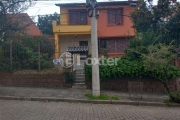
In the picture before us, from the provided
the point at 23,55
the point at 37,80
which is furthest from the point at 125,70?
the point at 23,55

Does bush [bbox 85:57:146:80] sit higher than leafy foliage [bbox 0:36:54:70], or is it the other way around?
leafy foliage [bbox 0:36:54:70]

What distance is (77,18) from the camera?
73.5 feet

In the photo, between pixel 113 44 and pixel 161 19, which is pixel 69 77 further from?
pixel 113 44

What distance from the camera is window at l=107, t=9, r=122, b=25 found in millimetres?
22219

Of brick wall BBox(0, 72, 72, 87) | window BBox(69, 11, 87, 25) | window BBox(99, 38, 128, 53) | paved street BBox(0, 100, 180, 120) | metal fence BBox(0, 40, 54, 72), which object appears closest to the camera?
paved street BBox(0, 100, 180, 120)

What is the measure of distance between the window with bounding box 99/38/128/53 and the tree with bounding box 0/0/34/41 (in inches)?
438

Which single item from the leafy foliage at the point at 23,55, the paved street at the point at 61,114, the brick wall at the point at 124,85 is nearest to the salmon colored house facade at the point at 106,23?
the leafy foliage at the point at 23,55

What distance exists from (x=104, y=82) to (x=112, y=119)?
576 cm

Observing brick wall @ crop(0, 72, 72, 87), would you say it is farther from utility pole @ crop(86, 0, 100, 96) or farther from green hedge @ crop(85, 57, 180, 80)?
utility pole @ crop(86, 0, 100, 96)

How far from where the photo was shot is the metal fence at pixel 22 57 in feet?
42.5

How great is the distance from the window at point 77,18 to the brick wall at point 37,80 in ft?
35.3

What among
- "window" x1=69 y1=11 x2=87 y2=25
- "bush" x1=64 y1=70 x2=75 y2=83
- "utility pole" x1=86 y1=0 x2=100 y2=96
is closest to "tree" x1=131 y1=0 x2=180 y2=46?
"utility pole" x1=86 y1=0 x2=100 y2=96

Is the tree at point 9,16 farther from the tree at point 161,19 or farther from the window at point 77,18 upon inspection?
the window at point 77,18

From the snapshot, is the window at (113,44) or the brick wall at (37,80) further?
the window at (113,44)
